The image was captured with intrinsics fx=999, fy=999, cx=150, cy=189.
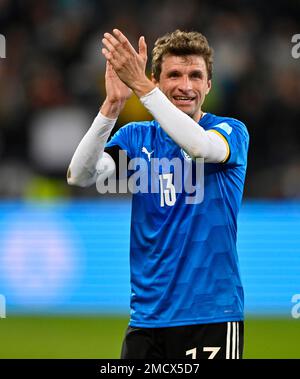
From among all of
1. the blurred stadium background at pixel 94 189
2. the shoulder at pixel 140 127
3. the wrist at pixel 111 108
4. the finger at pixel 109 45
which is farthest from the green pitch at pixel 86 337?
the finger at pixel 109 45

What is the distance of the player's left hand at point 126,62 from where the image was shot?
5.05 metres

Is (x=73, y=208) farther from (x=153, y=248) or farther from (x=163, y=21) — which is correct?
(x=153, y=248)

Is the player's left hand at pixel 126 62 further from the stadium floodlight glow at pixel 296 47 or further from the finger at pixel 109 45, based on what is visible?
the stadium floodlight glow at pixel 296 47

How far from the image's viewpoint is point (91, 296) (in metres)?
11.5

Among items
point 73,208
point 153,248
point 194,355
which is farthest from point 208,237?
point 73,208

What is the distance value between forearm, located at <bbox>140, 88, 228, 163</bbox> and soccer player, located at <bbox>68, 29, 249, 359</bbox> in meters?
0.05

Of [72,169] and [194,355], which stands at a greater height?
[72,169]

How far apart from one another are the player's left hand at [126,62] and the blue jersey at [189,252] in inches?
20.2

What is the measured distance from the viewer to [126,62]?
16.6 feet

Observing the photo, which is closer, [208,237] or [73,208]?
[208,237]

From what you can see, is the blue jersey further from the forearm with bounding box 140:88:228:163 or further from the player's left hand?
the player's left hand

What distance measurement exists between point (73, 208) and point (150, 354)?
633 centimetres
